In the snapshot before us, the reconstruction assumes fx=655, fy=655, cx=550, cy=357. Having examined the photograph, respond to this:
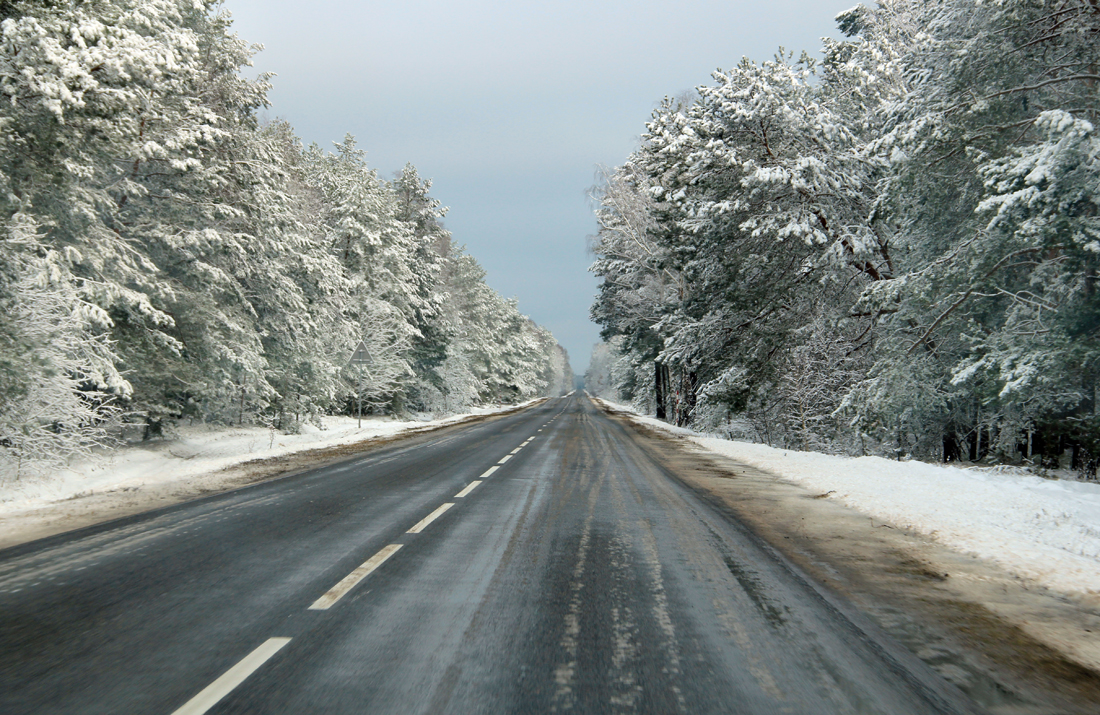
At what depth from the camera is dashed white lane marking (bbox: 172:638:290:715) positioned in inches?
118

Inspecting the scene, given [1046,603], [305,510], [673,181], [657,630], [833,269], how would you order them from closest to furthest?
[657,630], [1046,603], [305,510], [833,269], [673,181]

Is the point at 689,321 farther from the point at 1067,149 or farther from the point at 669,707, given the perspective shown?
the point at 669,707

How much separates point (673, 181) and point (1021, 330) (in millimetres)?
10597

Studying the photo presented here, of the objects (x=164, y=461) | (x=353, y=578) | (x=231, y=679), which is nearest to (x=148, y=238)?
(x=164, y=461)

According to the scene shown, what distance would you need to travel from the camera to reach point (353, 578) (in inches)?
200

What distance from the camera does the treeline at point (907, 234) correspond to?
35.6ft

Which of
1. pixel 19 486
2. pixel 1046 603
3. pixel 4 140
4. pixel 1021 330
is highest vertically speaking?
pixel 4 140

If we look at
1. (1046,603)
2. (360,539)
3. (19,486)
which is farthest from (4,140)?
(1046,603)

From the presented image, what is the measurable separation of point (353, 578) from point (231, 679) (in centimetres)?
179

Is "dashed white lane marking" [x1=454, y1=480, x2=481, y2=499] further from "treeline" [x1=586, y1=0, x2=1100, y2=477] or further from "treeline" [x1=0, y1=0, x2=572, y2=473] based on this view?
"treeline" [x1=586, y1=0, x2=1100, y2=477]

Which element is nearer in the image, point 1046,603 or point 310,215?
point 1046,603

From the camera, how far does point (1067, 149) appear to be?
9.66m

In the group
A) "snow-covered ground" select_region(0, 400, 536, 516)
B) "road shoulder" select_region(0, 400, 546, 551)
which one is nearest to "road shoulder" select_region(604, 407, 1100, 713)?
"road shoulder" select_region(0, 400, 546, 551)

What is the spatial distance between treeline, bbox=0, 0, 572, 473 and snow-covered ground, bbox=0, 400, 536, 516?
21.6 inches
